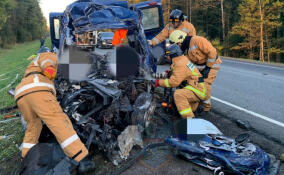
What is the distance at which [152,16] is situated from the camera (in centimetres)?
578

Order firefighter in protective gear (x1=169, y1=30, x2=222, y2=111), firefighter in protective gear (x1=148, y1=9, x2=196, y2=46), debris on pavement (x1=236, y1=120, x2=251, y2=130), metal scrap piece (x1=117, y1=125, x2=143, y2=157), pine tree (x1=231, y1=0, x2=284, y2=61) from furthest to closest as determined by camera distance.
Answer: pine tree (x1=231, y1=0, x2=284, y2=61), firefighter in protective gear (x1=148, y1=9, x2=196, y2=46), firefighter in protective gear (x1=169, y1=30, x2=222, y2=111), debris on pavement (x1=236, y1=120, x2=251, y2=130), metal scrap piece (x1=117, y1=125, x2=143, y2=157)

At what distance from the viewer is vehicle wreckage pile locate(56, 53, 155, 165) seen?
9.07 feet

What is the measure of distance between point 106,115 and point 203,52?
241cm

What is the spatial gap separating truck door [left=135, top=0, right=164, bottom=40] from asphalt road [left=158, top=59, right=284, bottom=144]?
2424mm

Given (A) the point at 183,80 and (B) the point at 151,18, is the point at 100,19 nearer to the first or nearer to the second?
(A) the point at 183,80

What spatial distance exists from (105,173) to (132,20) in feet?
9.35

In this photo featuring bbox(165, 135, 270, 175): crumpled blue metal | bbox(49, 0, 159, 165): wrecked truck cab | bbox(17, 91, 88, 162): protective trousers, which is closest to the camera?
bbox(165, 135, 270, 175): crumpled blue metal

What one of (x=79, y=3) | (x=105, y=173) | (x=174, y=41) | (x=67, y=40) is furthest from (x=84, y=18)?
(x=105, y=173)

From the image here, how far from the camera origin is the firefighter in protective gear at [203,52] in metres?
4.12

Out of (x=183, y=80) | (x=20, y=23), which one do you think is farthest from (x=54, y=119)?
(x=20, y=23)

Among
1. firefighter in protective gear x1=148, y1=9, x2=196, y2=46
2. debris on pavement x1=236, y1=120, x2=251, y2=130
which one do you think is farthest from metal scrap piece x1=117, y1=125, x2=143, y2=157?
firefighter in protective gear x1=148, y1=9, x2=196, y2=46

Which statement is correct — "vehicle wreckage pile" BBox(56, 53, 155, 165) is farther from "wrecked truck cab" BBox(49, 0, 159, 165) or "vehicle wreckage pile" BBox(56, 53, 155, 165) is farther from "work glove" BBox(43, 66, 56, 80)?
"work glove" BBox(43, 66, 56, 80)

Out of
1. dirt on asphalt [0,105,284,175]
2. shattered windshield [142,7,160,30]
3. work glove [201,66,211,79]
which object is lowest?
dirt on asphalt [0,105,284,175]

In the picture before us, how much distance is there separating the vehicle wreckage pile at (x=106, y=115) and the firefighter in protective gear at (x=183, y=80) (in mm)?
533
